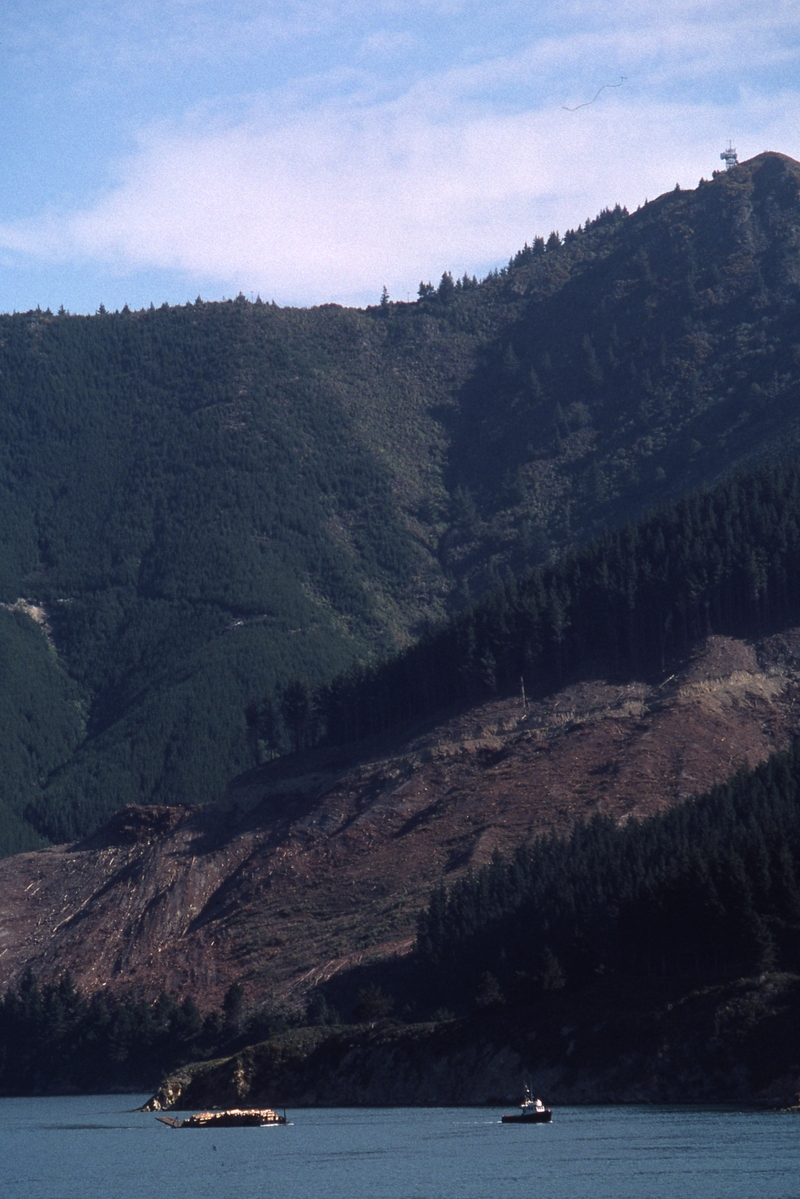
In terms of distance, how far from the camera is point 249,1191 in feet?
226

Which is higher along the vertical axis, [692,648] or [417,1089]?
[692,648]

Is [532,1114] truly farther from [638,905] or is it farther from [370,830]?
[370,830]

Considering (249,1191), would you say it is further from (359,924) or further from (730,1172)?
(359,924)

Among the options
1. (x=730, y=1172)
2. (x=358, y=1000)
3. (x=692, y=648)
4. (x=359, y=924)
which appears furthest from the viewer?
(x=692, y=648)

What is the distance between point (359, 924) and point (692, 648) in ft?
149

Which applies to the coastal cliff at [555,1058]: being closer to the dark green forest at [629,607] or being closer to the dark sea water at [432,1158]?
the dark sea water at [432,1158]

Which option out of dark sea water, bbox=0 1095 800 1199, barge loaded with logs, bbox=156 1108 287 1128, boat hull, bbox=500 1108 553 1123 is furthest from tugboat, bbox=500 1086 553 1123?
barge loaded with logs, bbox=156 1108 287 1128

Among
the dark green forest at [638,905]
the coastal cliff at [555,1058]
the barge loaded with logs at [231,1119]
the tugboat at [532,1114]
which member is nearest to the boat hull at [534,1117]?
the tugboat at [532,1114]

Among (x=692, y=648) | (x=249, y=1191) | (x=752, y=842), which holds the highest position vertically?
(x=692, y=648)

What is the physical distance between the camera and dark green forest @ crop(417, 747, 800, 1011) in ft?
317

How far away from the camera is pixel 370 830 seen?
147750mm

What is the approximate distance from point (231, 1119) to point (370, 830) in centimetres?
5010

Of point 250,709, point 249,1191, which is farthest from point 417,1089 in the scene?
point 250,709

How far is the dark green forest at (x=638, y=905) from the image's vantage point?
96.8 m
